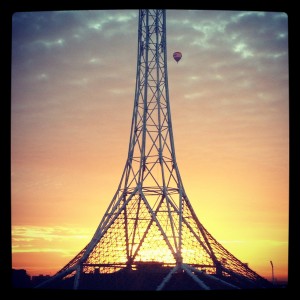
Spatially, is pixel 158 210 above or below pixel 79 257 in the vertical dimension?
above

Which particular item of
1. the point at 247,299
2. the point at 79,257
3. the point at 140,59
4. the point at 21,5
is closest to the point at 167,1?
the point at 21,5

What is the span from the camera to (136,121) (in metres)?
20.4

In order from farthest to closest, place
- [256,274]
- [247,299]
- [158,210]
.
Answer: [158,210], [256,274], [247,299]

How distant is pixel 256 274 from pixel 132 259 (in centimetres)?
495

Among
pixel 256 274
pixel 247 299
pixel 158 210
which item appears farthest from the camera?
pixel 158 210

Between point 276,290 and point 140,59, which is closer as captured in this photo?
point 276,290
